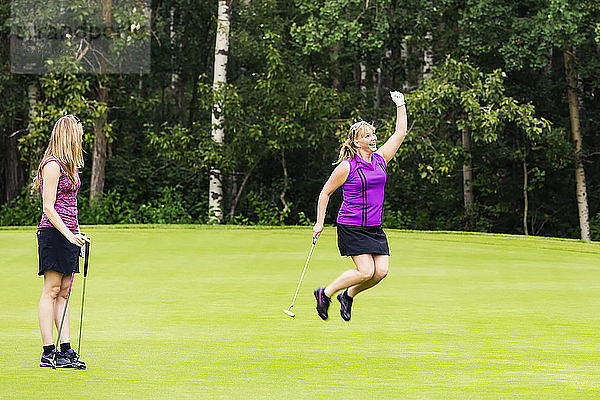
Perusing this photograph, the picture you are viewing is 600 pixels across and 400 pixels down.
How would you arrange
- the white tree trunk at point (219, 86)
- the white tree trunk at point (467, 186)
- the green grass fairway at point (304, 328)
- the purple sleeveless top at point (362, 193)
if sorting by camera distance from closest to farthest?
1. the green grass fairway at point (304, 328)
2. the purple sleeveless top at point (362, 193)
3. the white tree trunk at point (219, 86)
4. the white tree trunk at point (467, 186)

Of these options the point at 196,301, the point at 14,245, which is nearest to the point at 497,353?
the point at 196,301

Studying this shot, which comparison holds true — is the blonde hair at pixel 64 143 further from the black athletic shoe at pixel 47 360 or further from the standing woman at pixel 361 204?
the standing woman at pixel 361 204

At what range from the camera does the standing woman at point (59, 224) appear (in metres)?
5.91

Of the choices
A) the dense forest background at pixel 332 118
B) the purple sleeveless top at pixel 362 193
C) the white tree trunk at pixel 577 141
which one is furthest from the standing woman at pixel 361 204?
the white tree trunk at pixel 577 141

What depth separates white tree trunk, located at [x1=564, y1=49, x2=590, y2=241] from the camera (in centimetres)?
2345

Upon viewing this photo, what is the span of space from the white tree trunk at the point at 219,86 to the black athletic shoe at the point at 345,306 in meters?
14.2

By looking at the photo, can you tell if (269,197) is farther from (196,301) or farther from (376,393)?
(376,393)

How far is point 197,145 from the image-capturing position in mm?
22906

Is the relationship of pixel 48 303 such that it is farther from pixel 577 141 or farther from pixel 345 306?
pixel 577 141

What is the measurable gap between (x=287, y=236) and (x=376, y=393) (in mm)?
10920

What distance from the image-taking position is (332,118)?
23.1 metres

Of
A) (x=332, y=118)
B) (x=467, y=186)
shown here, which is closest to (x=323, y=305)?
(x=332, y=118)

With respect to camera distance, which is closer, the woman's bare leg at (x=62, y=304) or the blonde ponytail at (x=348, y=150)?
the woman's bare leg at (x=62, y=304)

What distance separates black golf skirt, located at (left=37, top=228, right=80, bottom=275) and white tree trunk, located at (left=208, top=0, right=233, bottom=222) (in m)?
16.0
